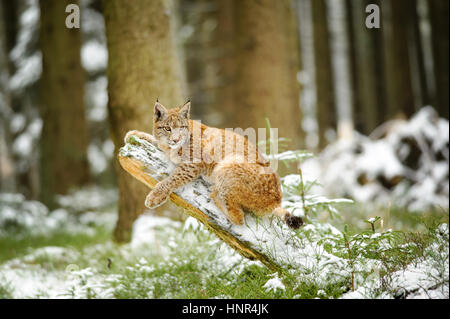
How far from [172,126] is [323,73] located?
9.25m

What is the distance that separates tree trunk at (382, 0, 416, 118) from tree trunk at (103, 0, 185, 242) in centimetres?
619

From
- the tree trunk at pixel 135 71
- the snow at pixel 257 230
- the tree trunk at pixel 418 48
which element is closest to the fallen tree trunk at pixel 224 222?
the snow at pixel 257 230

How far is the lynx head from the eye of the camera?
372 centimetres

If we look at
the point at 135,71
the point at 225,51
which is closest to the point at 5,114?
the point at 225,51

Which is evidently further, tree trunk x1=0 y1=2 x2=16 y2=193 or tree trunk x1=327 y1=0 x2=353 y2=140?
tree trunk x1=0 y1=2 x2=16 y2=193

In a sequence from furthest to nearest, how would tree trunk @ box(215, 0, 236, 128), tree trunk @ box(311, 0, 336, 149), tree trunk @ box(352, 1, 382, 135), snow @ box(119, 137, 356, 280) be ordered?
tree trunk @ box(352, 1, 382, 135) → tree trunk @ box(311, 0, 336, 149) → tree trunk @ box(215, 0, 236, 128) → snow @ box(119, 137, 356, 280)

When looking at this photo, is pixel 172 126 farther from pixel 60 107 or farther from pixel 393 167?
pixel 60 107

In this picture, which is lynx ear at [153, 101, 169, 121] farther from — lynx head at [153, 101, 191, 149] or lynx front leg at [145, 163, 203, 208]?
lynx front leg at [145, 163, 203, 208]

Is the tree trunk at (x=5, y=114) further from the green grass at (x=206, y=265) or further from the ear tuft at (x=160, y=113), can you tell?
the ear tuft at (x=160, y=113)

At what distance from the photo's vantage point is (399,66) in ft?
32.0

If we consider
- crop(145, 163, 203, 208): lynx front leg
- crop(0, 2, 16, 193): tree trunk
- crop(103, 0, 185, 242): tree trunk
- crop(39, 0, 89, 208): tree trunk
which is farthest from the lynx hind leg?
crop(0, 2, 16, 193): tree trunk

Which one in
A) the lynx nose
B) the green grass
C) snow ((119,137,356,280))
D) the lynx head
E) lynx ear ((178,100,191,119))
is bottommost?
the green grass

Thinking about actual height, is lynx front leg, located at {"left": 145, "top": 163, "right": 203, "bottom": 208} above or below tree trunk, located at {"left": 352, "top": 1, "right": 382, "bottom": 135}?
below

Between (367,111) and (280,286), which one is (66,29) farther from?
(367,111)
